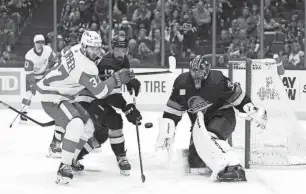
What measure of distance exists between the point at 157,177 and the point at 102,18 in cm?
598

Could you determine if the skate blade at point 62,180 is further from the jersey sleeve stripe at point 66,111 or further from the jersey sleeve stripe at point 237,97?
the jersey sleeve stripe at point 237,97

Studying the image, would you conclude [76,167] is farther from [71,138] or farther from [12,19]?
[12,19]

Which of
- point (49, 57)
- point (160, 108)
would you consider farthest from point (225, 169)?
point (160, 108)

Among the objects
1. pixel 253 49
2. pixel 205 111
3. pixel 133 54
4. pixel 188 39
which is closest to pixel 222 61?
pixel 253 49

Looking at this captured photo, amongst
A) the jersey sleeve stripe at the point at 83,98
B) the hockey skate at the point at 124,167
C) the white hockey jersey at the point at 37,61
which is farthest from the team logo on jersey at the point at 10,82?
the hockey skate at the point at 124,167

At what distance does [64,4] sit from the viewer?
1088 cm

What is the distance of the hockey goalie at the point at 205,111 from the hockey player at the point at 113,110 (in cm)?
32

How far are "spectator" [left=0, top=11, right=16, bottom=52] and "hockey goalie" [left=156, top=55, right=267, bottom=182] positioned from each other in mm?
6040

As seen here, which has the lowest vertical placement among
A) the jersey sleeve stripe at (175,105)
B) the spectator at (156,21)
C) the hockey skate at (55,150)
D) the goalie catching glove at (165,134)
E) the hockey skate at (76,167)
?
the hockey skate at (76,167)

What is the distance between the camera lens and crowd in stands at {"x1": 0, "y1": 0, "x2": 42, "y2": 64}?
1081cm

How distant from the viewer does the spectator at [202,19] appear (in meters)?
10.4

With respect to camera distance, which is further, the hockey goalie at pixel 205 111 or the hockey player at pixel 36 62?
the hockey player at pixel 36 62

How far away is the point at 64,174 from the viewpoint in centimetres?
477

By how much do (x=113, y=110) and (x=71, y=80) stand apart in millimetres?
637
